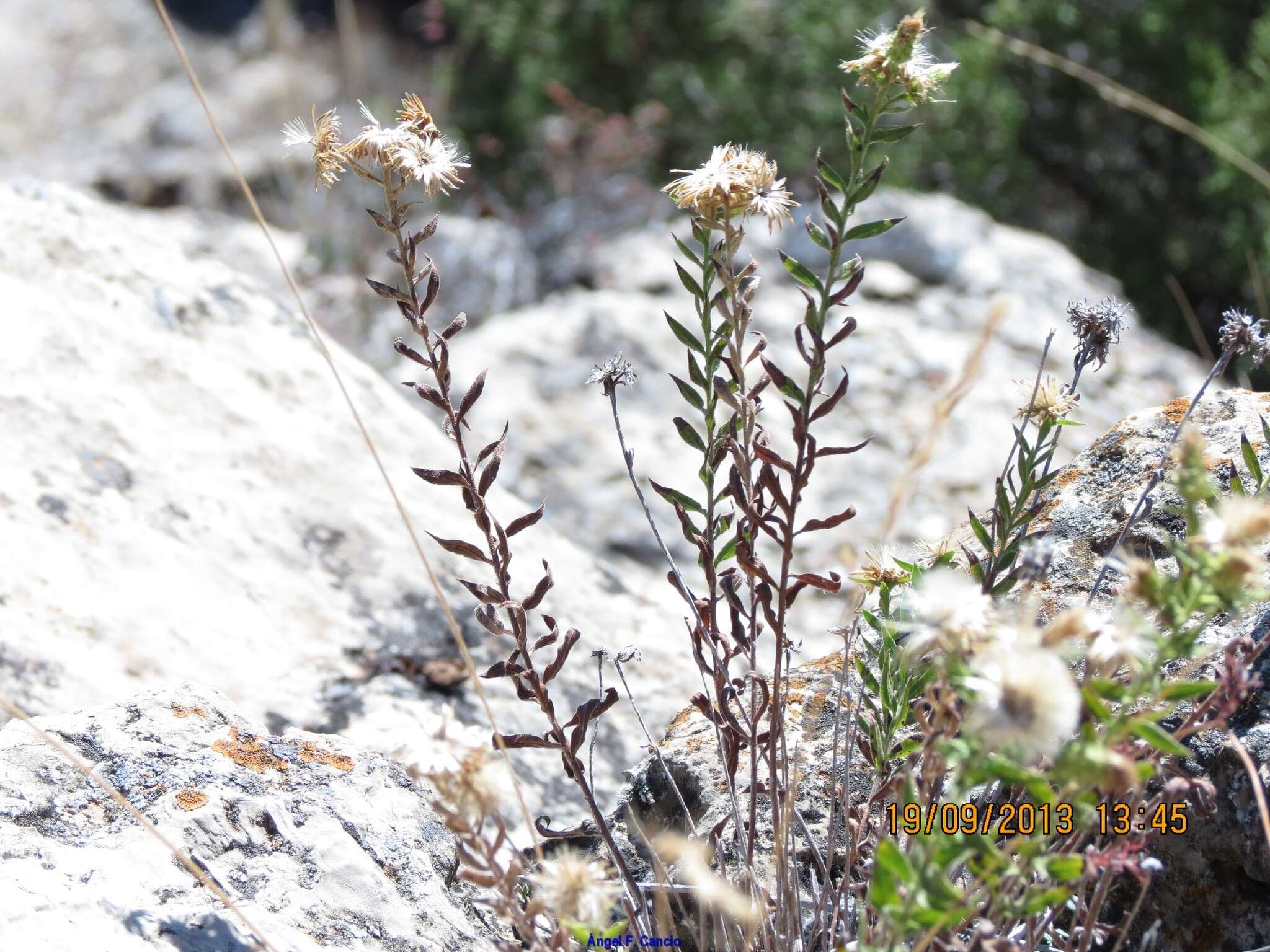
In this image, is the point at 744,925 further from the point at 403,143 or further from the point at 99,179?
the point at 99,179

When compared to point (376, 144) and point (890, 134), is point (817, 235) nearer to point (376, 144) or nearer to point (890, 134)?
point (890, 134)

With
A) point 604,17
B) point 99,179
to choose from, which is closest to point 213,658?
point 604,17

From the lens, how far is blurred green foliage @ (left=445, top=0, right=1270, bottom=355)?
6.32 metres

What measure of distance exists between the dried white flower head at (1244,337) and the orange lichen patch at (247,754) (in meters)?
1.40

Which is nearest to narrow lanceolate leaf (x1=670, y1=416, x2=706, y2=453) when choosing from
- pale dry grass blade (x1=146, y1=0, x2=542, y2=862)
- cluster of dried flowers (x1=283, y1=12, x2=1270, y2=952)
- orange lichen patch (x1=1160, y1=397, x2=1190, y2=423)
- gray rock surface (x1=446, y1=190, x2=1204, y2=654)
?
cluster of dried flowers (x1=283, y1=12, x2=1270, y2=952)

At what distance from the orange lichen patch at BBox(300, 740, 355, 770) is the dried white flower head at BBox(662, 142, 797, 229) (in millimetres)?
945

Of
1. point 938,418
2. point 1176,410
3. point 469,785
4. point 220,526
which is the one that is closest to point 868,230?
point 938,418

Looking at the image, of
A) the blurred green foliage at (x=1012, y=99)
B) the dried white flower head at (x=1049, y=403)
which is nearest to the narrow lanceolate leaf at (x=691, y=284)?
the dried white flower head at (x=1049, y=403)

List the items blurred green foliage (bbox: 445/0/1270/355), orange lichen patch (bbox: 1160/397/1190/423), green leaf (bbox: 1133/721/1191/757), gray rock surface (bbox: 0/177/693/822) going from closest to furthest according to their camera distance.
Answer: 1. green leaf (bbox: 1133/721/1191/757)
2. orange lichen patch (bbox: 1160/397/1190/423)
3. gray rock surface (bbox: 0/177/693/822)
4. blurred green foliage (bbox: 445/0/1270/355)

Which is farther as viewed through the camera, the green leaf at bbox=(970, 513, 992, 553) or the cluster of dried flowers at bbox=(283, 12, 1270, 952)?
the green leaf at bbox=(970, 513, 992, 553)

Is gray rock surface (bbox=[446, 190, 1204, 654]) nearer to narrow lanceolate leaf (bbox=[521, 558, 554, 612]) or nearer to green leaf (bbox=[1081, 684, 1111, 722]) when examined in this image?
narrow lanceolate leaf (bbox=[521, 558, 554, 612])

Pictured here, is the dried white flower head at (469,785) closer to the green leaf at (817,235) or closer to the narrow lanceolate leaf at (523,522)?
the narrow lanceolate leaf at (523,522)

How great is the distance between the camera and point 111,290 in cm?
255

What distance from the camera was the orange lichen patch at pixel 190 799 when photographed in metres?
1.41
